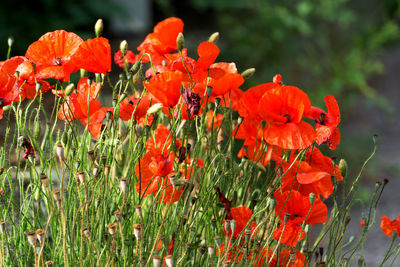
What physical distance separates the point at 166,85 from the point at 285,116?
9.1 inches

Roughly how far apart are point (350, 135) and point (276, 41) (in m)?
0.93

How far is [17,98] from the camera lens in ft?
3.81

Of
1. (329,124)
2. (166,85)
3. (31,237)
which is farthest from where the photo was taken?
(329,124)

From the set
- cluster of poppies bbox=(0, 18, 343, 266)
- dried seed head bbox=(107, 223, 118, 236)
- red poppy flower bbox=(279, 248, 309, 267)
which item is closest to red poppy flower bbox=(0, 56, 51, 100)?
cluster of poppies bbox=(0, 18, 343, 266)

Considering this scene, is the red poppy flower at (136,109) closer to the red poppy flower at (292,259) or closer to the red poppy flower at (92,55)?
the red poppy flower at (92,55)

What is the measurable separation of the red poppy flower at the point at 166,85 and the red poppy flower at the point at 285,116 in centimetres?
15

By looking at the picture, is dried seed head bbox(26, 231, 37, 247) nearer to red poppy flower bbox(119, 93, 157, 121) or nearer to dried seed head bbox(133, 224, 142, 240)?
dried seed head bbox(133, 224, 142, 240)

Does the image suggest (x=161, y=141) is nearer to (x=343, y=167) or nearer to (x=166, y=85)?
(x=166, y=85)

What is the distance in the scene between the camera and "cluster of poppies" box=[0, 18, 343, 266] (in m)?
1.02

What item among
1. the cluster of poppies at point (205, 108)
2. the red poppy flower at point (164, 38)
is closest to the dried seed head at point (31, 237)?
the cluster of poppies at point (205, 108)

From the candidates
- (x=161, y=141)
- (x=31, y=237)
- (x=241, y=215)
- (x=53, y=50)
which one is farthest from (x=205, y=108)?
(x=31, y=237)

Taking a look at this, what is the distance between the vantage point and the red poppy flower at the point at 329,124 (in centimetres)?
107

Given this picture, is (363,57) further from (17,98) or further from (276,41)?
(17,98)

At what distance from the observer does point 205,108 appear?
3.67 feet
